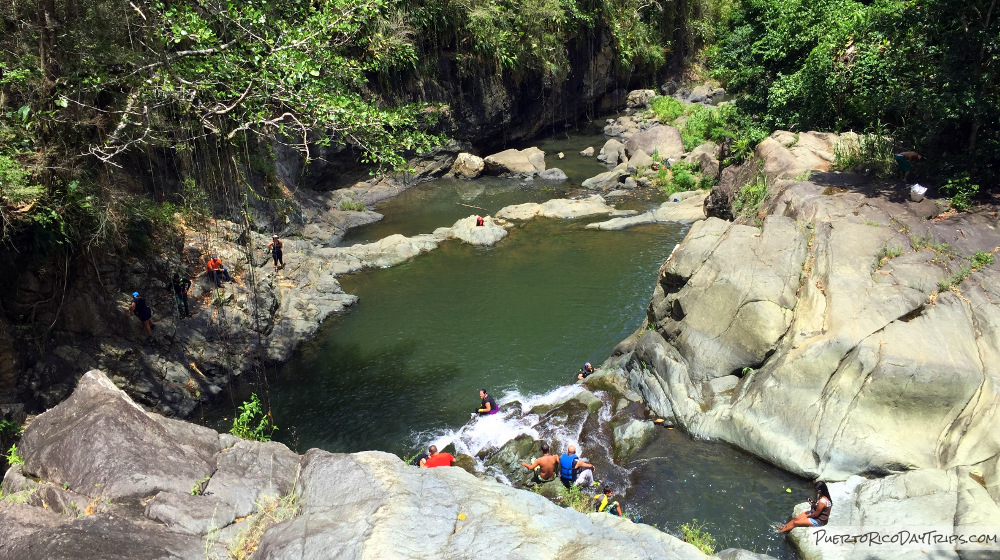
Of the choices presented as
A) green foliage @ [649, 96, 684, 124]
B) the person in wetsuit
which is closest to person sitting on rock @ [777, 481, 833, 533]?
the person in wetsuit

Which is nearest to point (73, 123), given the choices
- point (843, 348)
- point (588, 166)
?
point (843, 348)

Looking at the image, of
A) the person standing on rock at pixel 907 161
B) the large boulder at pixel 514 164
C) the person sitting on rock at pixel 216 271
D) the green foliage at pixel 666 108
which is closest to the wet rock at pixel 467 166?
the large boulder at pixel 514 164

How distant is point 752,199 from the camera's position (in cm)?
1839

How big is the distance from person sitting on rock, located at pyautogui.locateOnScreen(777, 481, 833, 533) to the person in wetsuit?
21.3 feet

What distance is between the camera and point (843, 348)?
1195 cm

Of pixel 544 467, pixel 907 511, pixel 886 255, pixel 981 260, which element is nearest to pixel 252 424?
pixel 544 467

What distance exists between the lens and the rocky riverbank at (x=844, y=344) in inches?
424

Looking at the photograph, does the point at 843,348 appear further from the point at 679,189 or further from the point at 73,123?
the point at 679,189

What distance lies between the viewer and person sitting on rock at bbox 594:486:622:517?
10797mm

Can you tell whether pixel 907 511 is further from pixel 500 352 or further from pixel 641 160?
pixel 641 160

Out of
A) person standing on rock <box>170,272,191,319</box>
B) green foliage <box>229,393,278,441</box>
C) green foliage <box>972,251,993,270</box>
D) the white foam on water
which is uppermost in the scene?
person standing on rock <box>170,272,191,319</box>

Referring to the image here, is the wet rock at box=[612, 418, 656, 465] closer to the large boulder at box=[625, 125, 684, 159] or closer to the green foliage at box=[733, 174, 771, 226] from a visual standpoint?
the green foliage at box=[733, 174, 771, 226]

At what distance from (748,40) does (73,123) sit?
23.4m

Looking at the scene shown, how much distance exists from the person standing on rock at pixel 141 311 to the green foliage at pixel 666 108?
3338 centimetres
